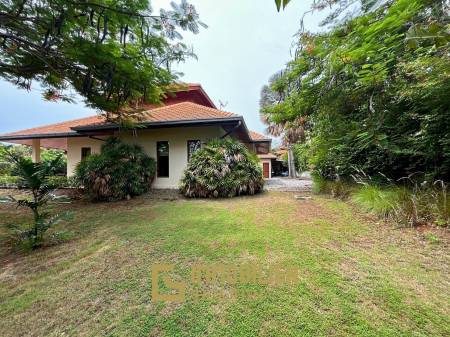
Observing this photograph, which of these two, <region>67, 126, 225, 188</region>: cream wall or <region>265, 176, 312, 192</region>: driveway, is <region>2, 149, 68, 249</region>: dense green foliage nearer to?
<region>67, 126, 225, 188</region>: cream wall

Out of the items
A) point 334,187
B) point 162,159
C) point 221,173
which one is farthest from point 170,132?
point 334,187

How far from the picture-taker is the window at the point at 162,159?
1041 centimetres

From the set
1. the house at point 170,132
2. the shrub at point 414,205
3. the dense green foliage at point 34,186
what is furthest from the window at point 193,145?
the shrub at point 414,205

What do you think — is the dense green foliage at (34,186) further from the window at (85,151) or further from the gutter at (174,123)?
the window at (85,151)

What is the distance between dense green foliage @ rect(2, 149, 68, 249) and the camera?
4.05 metres

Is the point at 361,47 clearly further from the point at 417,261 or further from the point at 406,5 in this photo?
the point at 417,261

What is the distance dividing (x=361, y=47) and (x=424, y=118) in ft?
7.90


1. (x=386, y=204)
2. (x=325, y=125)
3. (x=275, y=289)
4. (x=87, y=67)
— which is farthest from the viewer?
(x=325, y=125)

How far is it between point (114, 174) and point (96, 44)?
476 centimetres

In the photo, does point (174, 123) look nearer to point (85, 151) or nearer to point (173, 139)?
point (173, 139)

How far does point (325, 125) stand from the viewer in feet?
24.2

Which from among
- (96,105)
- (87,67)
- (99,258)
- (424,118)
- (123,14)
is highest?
(123,14)

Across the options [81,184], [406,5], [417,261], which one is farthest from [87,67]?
[417,261]

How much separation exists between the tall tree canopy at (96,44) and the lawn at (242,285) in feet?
12.1
